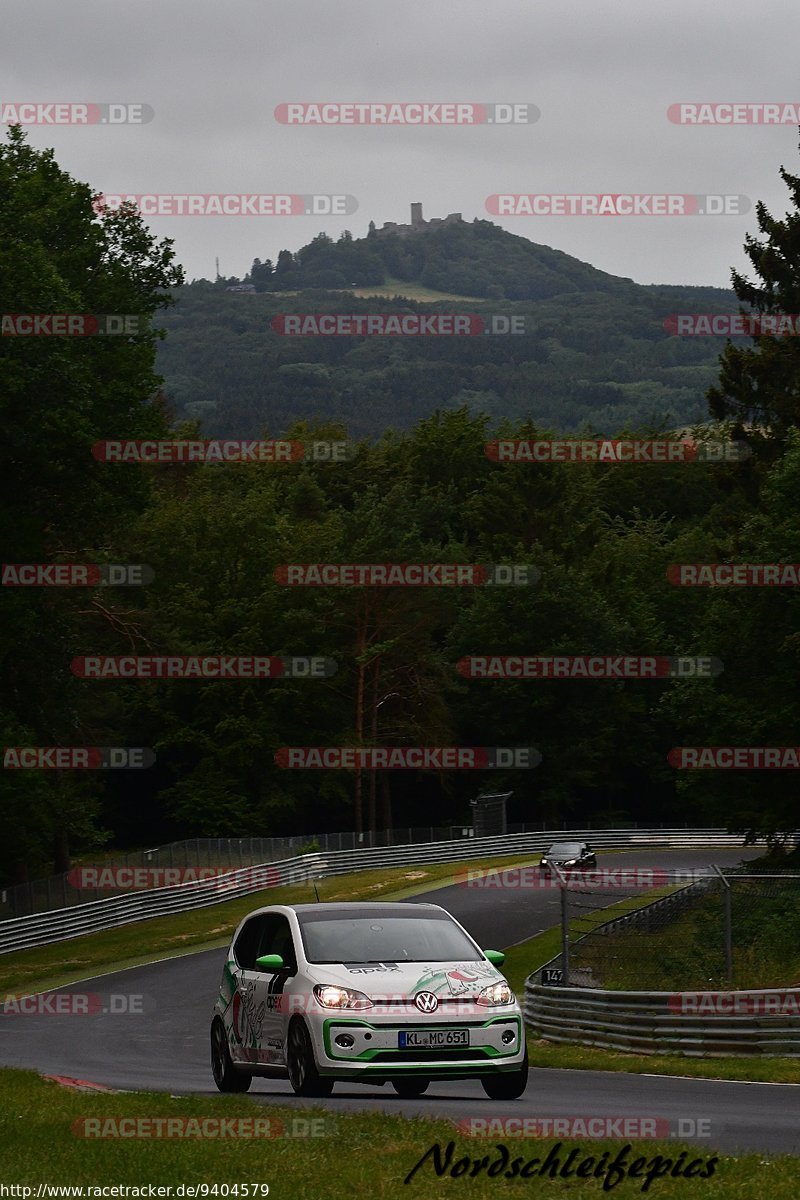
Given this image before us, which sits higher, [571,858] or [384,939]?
[384,939]

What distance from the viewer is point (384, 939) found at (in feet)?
47.0

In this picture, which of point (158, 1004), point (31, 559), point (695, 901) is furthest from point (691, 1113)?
point (31, 559)

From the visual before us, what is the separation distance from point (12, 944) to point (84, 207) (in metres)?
19.2

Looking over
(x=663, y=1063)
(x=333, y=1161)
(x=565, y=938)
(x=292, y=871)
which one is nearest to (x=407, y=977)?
(x=333, y=1161)

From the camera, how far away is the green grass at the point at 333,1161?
9.01 meters

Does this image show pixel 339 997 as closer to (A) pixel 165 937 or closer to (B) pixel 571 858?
(A) pixel 165 937

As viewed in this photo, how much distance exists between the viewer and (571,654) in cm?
9125

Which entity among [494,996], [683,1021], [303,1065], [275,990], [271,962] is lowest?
[683,1021]

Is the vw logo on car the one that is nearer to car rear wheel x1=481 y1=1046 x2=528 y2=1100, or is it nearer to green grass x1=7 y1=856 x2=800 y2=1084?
car rear wheel x1=481 y1=1046 x2=528 y2=1100

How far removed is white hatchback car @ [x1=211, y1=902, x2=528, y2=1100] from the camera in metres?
13.2

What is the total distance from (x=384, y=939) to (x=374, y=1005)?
1105mm

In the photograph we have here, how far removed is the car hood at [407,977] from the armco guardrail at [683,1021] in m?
5.67

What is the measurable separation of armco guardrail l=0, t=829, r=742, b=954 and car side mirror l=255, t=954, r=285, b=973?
3253cm

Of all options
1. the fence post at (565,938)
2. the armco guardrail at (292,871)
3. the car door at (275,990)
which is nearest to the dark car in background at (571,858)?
the armco guardrail at (292,871)
